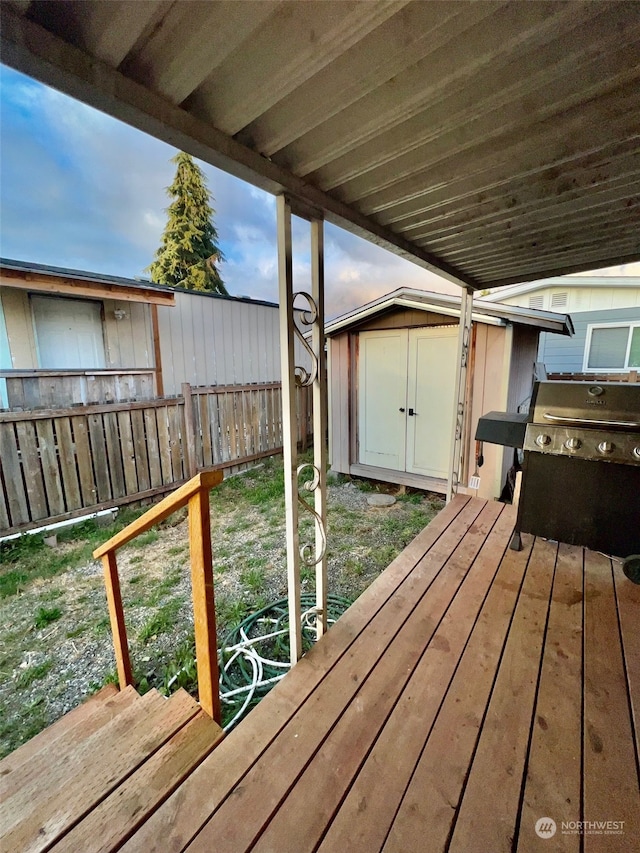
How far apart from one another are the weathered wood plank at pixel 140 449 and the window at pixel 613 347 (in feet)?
31.6

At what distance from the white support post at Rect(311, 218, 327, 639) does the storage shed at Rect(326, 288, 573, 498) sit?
282 centimetres

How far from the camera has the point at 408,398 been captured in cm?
473

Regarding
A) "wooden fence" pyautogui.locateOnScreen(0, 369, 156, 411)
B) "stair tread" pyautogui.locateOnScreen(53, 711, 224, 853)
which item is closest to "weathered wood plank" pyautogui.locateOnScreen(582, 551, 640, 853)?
"stair tread" pyautogui.locateOnScreen(53, 711, 224, 853)

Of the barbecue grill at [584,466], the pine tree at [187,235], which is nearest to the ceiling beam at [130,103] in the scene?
the barbecue grill at [584,466]

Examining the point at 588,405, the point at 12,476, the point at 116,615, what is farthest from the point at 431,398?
the point at 12,476

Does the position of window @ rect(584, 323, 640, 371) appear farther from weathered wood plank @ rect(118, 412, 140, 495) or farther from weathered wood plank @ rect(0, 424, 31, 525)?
weathered wood plank @ rect(0, 424, 31, 525)

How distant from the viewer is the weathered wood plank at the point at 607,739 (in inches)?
36.0

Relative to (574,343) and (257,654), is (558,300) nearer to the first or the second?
(574,343)

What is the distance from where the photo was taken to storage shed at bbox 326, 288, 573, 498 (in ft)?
13.2

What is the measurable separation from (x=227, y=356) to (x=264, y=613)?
5.37 meters

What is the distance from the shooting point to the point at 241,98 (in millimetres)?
961

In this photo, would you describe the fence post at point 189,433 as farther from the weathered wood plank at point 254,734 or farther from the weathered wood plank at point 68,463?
the weathered wood plank at point 254,734

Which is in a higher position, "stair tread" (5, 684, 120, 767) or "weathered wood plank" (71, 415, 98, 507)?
"weathered wood plank" (71, 415, 98, 507)

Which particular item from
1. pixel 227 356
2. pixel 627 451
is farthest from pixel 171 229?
pixel 627 451
